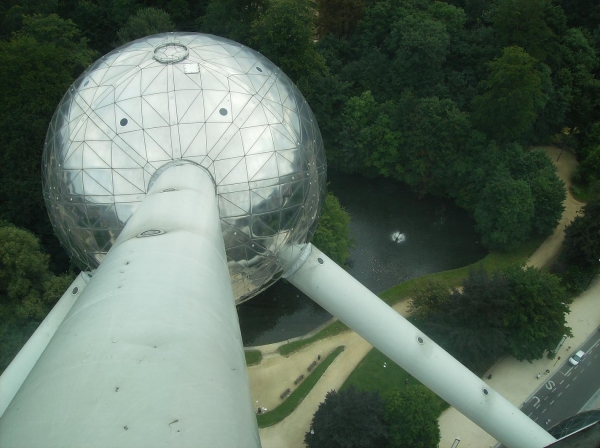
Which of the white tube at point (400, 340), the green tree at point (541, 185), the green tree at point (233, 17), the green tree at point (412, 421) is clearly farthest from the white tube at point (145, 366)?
the green tree at point (233, 17)

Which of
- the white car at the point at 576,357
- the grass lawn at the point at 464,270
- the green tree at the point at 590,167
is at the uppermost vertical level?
the green tree at the point at 590,167

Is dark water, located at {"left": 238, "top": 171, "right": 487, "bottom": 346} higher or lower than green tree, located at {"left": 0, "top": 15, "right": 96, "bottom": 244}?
lower

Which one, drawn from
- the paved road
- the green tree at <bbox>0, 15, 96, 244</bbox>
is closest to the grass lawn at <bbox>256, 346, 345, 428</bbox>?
the paved road

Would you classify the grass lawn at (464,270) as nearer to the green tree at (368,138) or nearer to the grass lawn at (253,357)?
the grass lawn at (253,357)

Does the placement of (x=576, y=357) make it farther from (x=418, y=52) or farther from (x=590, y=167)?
(x=418, y=52)

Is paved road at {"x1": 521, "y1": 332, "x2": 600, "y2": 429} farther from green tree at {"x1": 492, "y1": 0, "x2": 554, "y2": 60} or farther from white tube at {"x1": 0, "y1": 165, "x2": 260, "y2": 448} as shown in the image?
white tube at {"x1": 0, "y1": 165, "x2": 260, "y2": 448}

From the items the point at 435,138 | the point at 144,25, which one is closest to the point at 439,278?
the point at 435,138
